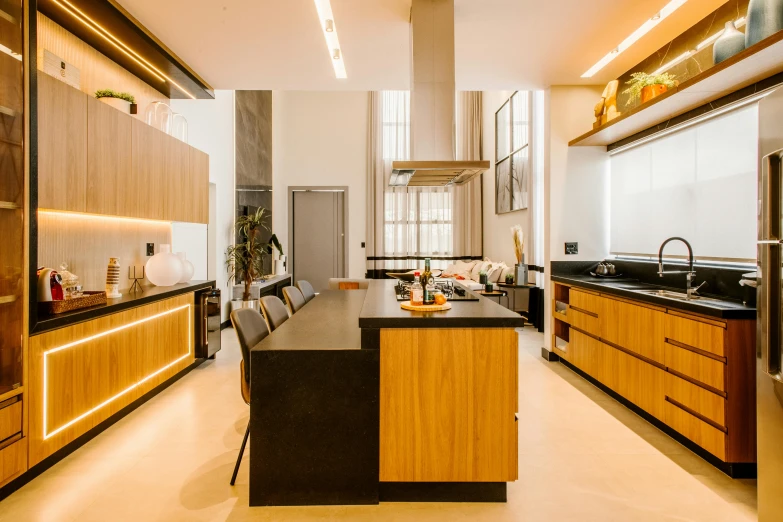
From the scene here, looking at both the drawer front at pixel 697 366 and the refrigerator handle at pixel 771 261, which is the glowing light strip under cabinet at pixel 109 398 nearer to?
the refrigerator handle at pixel 771 261

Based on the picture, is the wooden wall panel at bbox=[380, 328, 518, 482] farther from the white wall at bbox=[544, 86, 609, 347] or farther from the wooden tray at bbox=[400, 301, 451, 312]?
the white wall at bbox=[544, 86, 609, 347]

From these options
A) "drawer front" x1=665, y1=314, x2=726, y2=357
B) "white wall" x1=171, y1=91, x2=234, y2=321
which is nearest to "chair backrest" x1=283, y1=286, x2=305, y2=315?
"white wall" x1=171, y1=91, x2=234, y2=321

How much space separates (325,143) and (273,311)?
7118mm

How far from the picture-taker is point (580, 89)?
193 inches

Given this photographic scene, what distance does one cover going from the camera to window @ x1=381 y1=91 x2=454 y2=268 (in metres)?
9.45

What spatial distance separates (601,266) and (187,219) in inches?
160

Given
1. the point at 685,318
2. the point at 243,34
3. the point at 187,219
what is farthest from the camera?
the point at 187,219

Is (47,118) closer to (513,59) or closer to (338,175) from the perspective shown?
(513,59)

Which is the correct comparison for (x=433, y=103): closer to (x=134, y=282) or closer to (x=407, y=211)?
(x=134, y=282)

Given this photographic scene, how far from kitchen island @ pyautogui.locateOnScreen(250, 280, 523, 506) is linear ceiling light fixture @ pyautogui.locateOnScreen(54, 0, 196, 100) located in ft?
8.70

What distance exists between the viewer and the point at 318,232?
31.6 ft

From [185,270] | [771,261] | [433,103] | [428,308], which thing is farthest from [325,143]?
[771,261]

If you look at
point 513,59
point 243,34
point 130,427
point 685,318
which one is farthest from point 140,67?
point 685,318

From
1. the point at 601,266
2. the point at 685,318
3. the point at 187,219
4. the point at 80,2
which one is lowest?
the point at 685,318
